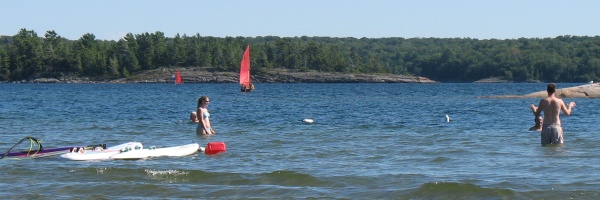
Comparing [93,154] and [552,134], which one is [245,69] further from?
[552,134]

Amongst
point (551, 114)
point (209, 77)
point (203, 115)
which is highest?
point (551, 114)

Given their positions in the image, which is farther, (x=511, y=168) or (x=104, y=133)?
(x=104, y=133)

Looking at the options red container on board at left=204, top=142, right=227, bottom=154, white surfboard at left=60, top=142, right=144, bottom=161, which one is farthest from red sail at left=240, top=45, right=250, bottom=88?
white surfboard at left=60, top=142, right=144, bottom=161

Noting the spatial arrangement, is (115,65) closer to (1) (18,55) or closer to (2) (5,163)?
(1) (18,55)

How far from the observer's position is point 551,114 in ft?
68.4

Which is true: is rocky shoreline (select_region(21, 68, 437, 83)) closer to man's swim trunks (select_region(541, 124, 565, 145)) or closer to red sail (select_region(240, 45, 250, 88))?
red sail (select_region(240, 45, 250, 88))

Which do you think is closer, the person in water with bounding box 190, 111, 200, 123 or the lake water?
the lake water

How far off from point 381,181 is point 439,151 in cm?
576

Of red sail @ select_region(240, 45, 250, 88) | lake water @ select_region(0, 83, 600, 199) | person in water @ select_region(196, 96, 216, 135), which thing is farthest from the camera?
red sail @ select_region(240, 45, 250, 88)

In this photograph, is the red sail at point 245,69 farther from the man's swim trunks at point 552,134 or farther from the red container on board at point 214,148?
the man's swim trunks at point 552,134

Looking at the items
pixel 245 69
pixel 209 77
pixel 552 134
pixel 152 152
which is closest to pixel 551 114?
pixel 552 134

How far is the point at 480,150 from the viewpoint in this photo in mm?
23031

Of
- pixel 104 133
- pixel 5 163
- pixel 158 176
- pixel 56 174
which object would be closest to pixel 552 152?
pixel 158 176

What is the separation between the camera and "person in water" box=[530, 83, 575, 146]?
67.5 ft
